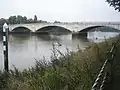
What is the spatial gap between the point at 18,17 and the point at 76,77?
81.2m

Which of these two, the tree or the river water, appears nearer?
the tree

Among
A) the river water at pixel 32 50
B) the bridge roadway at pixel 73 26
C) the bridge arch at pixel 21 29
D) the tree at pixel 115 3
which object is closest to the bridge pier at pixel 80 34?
the bridge roadway at pixel 73 26

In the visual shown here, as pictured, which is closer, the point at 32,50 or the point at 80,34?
the point at 32,50

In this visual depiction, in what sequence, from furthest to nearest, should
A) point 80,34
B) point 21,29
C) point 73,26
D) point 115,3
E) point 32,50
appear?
point 21,29 < point 80,34 < point 73,26 < point 32,50 < point 115,3

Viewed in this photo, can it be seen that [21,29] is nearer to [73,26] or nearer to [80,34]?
[73,26]

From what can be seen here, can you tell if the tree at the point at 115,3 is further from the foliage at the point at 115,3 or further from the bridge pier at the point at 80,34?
the bridge pier at the point at 80,34

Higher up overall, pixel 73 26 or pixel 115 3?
pixel 115 3

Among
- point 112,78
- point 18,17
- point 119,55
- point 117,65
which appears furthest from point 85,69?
point 18,17

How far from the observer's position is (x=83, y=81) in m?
4.31

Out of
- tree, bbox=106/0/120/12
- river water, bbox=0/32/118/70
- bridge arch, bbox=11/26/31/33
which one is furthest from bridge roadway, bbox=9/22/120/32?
tree, bbox=106/0/120/12

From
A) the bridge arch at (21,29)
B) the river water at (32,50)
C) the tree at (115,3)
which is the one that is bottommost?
the river water at (32,50)

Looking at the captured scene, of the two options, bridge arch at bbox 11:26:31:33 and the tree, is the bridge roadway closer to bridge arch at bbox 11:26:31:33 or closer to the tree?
bridge arch at bbox 11:26:31:33

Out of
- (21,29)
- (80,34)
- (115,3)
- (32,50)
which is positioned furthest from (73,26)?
(115,3)

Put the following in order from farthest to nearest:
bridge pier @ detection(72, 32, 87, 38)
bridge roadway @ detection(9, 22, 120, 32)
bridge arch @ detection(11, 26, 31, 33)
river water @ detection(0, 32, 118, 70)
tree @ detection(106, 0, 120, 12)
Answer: bridge arch @ detection(11, 26, 31, 33) → bridge pier @ detection(72, 32, 87, 38) → bridge roadway @ detection(9, 22, 120, 32) → river water @ detection(0, 32, 118, 70) → tree @ detection(106, 0, 120, 12)
